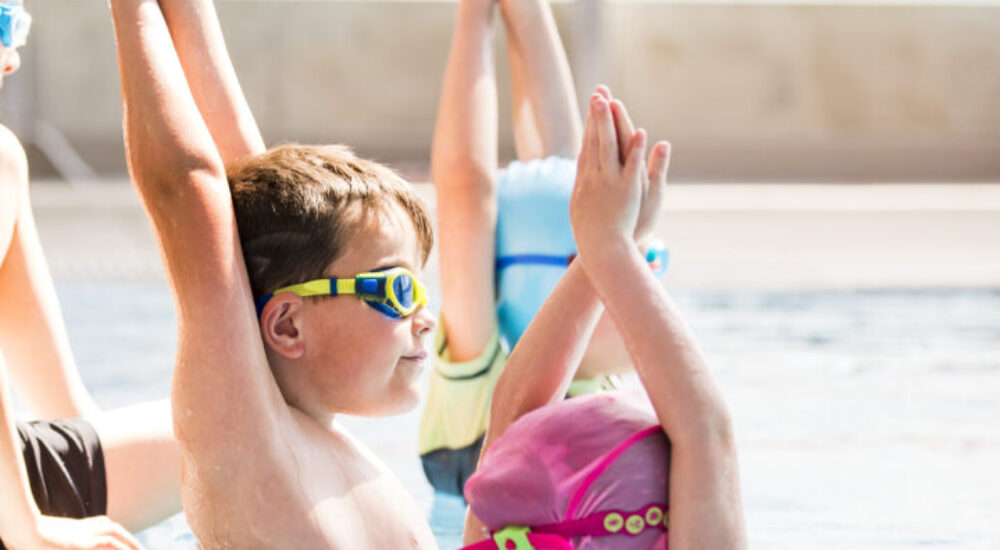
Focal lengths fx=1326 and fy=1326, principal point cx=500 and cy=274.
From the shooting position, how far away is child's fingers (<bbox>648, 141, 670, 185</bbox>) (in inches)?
57.6

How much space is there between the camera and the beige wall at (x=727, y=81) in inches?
571

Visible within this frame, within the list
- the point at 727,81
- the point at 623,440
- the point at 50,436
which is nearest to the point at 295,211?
the point at 623,440

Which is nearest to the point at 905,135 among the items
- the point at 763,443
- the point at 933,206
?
the point at 933,206

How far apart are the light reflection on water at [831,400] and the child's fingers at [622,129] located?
4.87 ft

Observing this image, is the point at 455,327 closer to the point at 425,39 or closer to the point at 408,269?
the point at 408,269

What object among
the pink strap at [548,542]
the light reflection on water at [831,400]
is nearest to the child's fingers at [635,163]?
the pink strap at [548,542]

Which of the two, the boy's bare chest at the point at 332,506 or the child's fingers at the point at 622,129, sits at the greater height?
the child's fingers at the point at 622,129

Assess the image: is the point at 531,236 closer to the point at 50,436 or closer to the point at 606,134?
the point at 50,436

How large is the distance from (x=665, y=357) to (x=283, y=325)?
0.48m

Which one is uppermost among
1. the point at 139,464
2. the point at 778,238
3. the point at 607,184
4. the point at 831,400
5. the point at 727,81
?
the point at 607,184

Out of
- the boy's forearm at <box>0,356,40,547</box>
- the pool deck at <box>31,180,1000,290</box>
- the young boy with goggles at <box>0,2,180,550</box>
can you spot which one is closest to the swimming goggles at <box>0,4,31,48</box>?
the young boy with goggles at <box>0,2,180,550</box>

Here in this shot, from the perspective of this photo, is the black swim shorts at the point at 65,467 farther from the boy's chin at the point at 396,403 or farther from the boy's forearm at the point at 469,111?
the boy's forearm at the point at 469,111

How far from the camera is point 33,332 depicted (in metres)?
2.31

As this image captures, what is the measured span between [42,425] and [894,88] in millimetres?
13791
